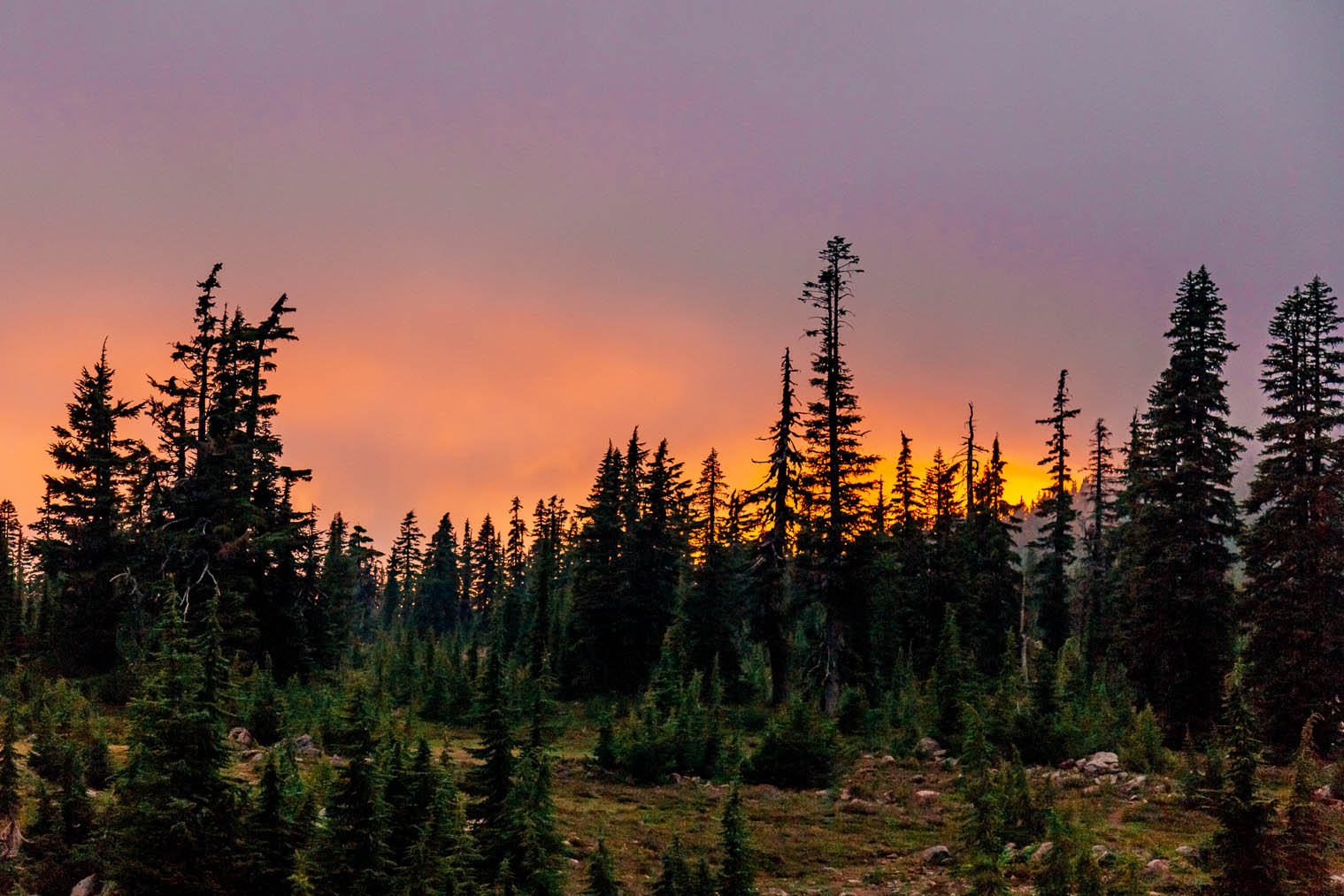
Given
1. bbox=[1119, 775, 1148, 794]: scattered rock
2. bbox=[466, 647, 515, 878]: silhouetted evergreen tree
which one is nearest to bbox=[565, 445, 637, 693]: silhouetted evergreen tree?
bbox=[1119, 775, 1148, 794]: scattered rock

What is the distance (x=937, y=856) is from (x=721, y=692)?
60.9 feet

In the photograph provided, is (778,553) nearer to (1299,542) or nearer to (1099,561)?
(1299,542)

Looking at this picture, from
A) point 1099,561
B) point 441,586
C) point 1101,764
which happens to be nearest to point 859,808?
point 1101,764

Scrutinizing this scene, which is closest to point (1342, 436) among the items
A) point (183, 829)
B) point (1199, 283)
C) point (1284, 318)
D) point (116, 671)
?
point (1284, 318)

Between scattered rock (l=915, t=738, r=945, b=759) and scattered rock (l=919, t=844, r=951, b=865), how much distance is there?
945 cm

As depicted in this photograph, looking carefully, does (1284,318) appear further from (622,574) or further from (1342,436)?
(622,574)

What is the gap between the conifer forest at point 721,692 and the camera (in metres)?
10.6

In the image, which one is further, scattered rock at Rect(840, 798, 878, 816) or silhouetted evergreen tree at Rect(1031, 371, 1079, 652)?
silhouetted evergreen tree at Rect(1031, 371, 1079, 652)

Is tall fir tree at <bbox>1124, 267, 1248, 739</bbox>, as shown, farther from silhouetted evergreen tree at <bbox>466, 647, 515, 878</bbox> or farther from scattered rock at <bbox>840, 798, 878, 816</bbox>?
silhouetted evergreen tree at <bbox>466, 647, 515, 878</bbox>

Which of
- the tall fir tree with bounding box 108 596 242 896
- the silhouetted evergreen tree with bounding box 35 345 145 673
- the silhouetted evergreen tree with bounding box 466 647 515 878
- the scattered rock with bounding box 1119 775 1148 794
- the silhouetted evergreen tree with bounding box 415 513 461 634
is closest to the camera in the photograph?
the tall fir tree with bounding box 108 596 242 896

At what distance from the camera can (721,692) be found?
3422cm

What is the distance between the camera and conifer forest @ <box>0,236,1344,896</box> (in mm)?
10641

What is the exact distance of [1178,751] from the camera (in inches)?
1020

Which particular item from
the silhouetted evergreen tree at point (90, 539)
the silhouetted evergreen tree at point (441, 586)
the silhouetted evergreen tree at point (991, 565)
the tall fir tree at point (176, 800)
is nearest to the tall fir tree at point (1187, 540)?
the silhouetted evergreen tree at point (991, 565)
